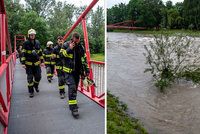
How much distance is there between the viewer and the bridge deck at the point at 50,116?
3.69 metres

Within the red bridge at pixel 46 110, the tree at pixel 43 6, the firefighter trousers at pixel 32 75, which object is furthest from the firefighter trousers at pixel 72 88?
the tree at pixel 43 6

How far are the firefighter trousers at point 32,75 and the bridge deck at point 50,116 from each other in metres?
0.20

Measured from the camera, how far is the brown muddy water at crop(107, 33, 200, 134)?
18.5 ft

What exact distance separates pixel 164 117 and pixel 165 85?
231 centimetres

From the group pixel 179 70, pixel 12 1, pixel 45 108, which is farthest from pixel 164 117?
pixel 12 1

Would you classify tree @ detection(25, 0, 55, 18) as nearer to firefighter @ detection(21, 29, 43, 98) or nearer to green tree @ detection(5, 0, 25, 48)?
green tree @ detection(5, 0, 25, 48)

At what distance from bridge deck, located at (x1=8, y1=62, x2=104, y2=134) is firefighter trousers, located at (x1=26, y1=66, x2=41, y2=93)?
20 cm

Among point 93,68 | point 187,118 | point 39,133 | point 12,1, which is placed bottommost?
point 187,118

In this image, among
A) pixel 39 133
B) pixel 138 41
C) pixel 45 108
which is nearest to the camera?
pixel 39 133

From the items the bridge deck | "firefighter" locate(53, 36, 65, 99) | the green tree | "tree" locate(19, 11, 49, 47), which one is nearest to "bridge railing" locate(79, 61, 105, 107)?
the bridge deck

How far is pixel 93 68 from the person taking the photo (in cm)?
538

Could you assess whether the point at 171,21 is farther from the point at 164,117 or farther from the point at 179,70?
the point at 164,117

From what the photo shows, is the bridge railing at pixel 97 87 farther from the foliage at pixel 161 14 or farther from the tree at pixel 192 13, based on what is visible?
the tree at pixel 192 13

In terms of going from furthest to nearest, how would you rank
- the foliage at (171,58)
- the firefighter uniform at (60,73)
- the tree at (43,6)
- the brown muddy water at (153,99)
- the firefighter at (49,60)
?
the tree at (43,6), the foliage at (171,58), the firefighter at (49,60), the brown muddy water at (153,99), the firefighter uniform at (60,73)
